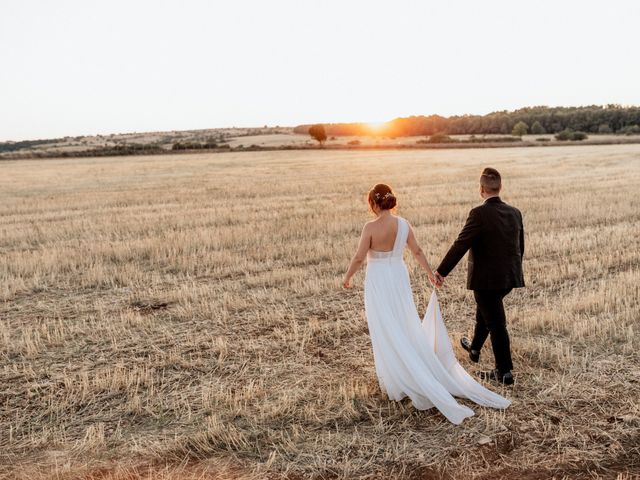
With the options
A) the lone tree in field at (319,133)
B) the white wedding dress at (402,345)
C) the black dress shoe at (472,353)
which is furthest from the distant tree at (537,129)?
the white wedding dress at (402,345)

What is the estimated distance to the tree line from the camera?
9488 cm

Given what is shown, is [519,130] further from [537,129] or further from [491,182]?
[491,182]

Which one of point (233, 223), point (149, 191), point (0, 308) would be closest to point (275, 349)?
point (0, 308)

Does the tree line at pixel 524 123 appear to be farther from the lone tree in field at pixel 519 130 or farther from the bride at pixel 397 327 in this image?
the bride at pixel 397 327

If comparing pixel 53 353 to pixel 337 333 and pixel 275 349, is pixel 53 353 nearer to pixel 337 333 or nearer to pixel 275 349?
pixel 275 349

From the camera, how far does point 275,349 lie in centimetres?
734

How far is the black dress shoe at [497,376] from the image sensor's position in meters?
5.95

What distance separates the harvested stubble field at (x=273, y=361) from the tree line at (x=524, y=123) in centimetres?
8505

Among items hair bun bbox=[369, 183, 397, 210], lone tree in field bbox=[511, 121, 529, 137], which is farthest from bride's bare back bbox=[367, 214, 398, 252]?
lone tree in field bbox=[511, 121, 529, 137]

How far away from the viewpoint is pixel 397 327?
559cm

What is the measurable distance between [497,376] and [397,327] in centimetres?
137

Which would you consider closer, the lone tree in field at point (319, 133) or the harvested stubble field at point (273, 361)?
the harvested stubble field at point (273, 361)

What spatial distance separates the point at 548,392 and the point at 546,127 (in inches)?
4213

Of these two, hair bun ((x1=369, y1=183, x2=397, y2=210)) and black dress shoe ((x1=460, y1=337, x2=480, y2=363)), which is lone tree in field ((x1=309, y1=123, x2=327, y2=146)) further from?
hair bun ((x1=369, y1=183, x2=397, y2=210))
